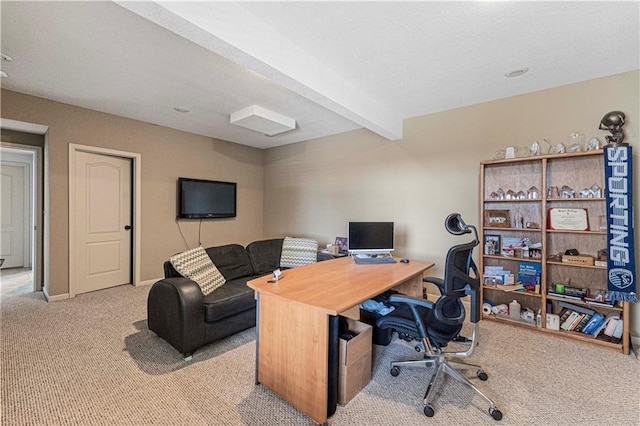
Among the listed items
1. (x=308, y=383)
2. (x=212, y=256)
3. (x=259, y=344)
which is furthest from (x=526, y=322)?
(x=212, y=256)

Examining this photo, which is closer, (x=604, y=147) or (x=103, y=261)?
(x=604, y=147)

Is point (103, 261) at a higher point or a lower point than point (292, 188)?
lower

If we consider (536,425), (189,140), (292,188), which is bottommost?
(536,425)

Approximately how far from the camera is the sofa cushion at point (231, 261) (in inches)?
123

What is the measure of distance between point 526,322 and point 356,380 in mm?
2218

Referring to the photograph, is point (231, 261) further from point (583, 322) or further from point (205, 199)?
point (583, 322)

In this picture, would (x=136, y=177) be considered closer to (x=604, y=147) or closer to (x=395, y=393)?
(x=395, y=393)

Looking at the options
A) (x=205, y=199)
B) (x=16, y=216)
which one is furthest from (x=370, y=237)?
(x=16, y=216)

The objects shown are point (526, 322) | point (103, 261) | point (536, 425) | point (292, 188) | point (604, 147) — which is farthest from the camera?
point (292, 188)

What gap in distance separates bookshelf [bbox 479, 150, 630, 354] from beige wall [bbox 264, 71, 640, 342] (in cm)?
24

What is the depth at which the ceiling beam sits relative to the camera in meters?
1.55

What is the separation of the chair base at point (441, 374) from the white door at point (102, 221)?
415cm

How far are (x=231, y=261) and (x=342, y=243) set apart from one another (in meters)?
1.85

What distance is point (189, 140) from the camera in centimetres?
482
